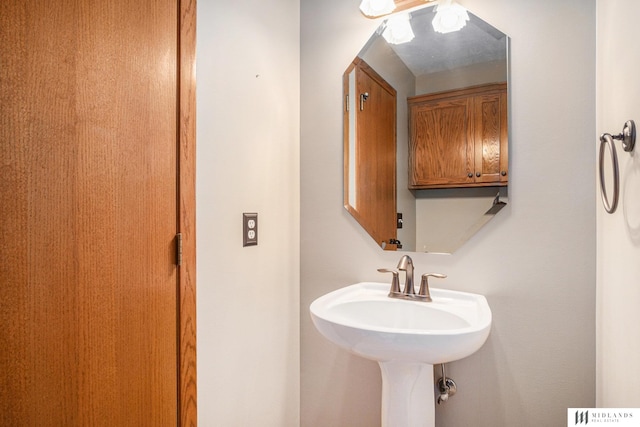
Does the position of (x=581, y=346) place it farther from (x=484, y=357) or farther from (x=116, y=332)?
(x=116, y=332)

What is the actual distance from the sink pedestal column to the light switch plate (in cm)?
65

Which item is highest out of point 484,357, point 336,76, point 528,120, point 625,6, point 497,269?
point 336,76

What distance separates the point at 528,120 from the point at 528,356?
2.77 feet

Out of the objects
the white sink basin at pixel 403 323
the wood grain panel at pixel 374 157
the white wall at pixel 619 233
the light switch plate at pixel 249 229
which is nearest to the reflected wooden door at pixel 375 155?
the wood grain panel at pixel 374 157

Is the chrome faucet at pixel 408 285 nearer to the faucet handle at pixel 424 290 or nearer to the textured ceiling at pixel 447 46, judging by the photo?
the faucet handle at pixel 424 290

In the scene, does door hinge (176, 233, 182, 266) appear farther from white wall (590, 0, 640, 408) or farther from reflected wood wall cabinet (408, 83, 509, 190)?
white wall (590, 0, 640, 408)

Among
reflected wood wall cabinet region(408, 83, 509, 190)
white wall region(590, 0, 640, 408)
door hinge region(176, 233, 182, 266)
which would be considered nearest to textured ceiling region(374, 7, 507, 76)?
reflected wood wall cabinet region(408, 83, 509, 190)

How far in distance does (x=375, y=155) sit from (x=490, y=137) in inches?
18.2

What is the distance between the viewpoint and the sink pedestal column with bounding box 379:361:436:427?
1.10 metres

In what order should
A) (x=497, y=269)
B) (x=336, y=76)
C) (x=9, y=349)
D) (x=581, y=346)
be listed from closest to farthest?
(x=9, y=349)
(x=581, y=346)
(x=497, y=269)
(x=336, y=76)

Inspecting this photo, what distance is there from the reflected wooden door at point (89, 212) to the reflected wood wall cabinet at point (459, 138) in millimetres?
935

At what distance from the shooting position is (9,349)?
700 mm

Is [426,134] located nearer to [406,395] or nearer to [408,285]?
[408,285]

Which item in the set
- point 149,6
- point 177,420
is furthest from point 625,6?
point 177,420
